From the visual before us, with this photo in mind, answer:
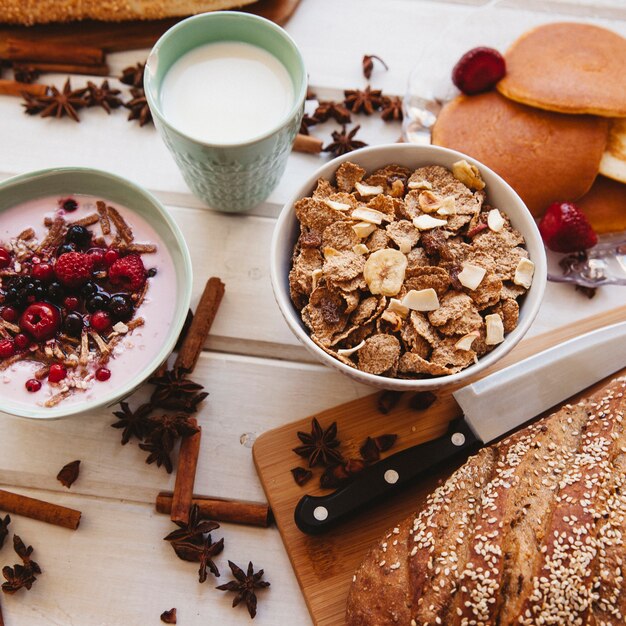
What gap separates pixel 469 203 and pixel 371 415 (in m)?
0.54

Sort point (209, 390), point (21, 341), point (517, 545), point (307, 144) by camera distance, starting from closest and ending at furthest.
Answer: point (517, 545) < point (21, 341) < point (209, 390) < point (307, 144)

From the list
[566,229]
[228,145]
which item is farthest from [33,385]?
[566,229]

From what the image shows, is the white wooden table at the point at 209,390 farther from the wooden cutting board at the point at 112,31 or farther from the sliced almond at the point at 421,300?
the sliced almond at the point at 421,300

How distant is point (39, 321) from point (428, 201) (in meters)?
0.86

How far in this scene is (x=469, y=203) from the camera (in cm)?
145

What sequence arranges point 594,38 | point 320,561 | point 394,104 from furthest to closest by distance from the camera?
point 394,104
point 594,38
point 320,561

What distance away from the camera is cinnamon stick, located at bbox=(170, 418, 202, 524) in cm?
152

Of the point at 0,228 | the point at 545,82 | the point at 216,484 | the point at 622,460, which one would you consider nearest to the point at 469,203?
the point at 545,82

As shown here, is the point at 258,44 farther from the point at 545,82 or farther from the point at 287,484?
the point at 287,484

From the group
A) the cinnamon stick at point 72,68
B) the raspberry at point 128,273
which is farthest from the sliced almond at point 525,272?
the cinnamon stick at point 72,68

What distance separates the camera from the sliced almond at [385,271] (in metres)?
1.36

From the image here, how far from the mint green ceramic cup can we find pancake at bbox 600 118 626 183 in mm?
780

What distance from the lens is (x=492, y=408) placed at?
1.51 m

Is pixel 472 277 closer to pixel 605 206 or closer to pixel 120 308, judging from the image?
pixel 605 206
